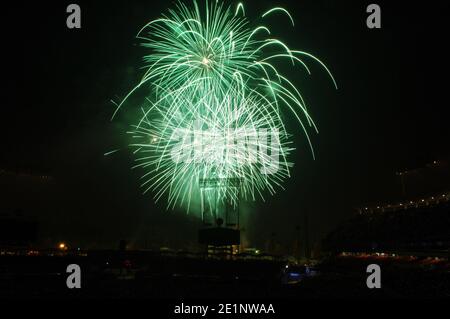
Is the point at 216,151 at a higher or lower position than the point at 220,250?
higher

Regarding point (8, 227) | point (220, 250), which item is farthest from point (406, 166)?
point (8, 227)
